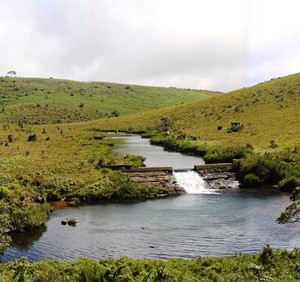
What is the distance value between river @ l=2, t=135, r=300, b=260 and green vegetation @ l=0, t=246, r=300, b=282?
13.7 ft

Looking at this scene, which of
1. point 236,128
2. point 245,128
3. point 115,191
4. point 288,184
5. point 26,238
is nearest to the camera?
point 26,238

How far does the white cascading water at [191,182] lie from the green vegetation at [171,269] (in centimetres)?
2760

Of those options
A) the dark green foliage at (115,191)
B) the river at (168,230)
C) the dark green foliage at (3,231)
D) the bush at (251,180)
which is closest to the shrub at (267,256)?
the river at (168,230)

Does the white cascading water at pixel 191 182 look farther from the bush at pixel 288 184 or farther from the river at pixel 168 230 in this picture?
the bush at pixel 288 184

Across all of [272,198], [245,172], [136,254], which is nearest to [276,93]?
[245,172]

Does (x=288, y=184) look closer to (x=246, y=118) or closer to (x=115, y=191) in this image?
(x=115, y=191)

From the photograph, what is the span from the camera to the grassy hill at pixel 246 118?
95188 millimetres

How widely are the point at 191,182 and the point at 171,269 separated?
112 ft

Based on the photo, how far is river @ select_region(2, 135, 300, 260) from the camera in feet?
123

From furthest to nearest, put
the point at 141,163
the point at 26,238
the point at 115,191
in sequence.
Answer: the point at 141,163 < the point at 115,191 < the point at 26,238

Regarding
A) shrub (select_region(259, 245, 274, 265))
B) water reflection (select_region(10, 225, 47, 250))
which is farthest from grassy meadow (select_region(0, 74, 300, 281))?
water reflection (select_region(10, 225, 47, 250))

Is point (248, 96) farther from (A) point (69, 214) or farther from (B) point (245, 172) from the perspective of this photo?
(A) point (69, 214)

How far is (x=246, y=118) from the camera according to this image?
394 ft

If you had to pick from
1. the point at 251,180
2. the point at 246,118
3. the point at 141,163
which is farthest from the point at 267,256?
the point at 246,118
